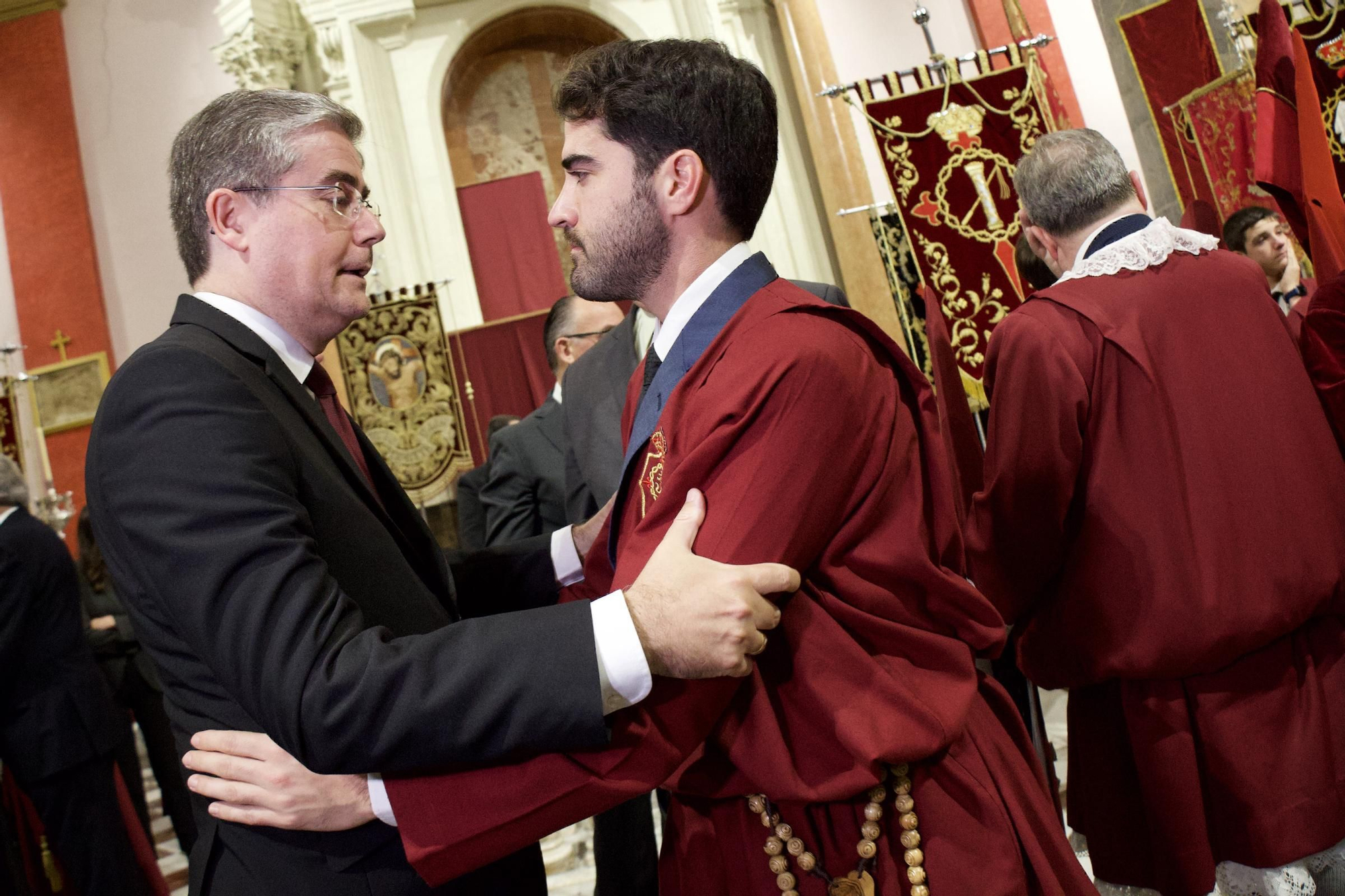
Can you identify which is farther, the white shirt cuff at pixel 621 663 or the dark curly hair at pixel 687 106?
the dark curly hair at pixel 687 106

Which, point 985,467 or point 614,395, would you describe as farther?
point 614,395

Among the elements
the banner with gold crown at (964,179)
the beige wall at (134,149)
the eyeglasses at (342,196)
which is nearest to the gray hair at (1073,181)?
the eyeglasses at (342,196)

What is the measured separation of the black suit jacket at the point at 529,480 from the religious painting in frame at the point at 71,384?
849 cm

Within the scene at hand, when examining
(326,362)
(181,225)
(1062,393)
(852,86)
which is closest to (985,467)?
(1062,393)

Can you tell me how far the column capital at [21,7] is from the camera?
1078 centimetres

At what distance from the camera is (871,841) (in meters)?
1.27

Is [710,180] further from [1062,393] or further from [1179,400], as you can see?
[1179,400]

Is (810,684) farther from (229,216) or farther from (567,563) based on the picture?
(229,216)

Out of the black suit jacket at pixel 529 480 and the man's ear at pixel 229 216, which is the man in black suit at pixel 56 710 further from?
the man's ear at pixel 229 216

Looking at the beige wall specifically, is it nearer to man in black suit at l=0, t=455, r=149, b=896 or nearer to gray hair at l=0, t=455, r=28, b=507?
gray hair at l=0, t=455, r=28, b=507

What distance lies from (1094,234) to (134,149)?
10584mm

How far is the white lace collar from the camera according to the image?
2.21m

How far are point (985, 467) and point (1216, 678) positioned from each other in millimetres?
606

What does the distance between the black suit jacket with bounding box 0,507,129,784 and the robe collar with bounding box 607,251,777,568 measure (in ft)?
9.74
